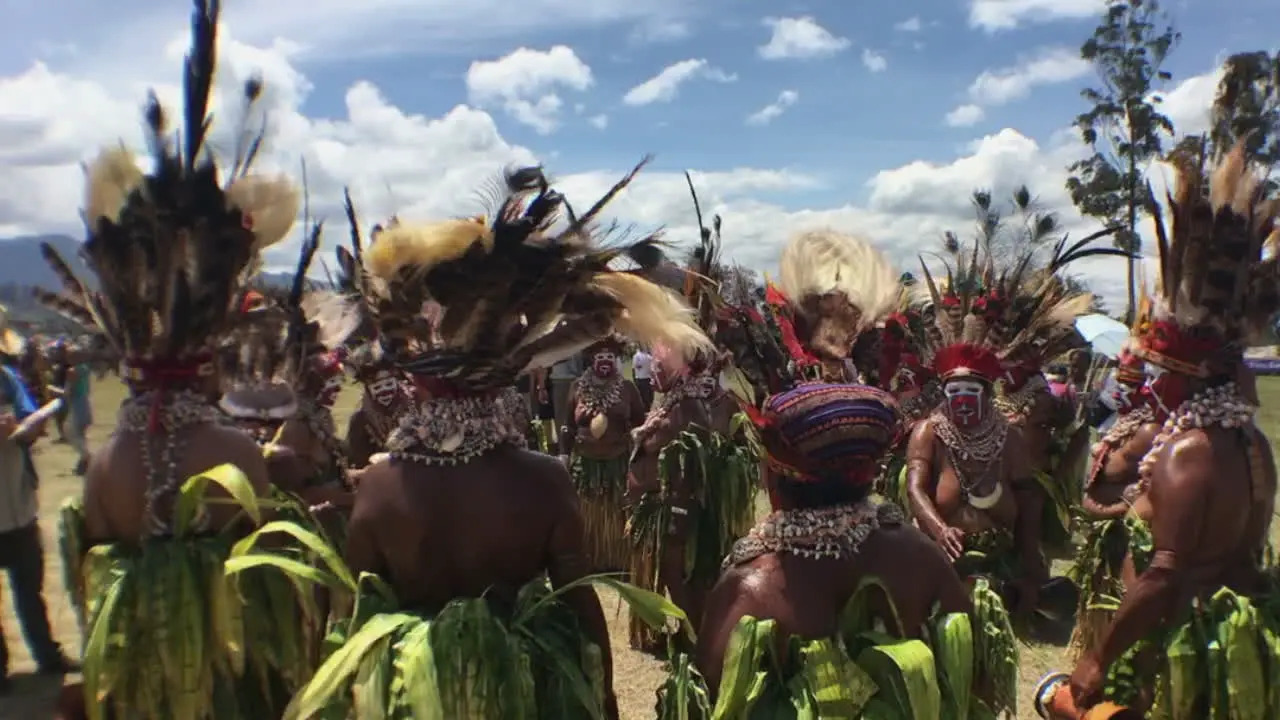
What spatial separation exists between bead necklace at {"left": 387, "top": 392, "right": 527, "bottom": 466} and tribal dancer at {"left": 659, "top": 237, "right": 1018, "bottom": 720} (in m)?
0.78

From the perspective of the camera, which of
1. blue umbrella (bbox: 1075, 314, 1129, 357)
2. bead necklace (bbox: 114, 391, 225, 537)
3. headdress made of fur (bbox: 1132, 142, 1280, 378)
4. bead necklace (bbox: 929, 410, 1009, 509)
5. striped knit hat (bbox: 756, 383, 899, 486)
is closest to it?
striped knit hat (bbox: 756, 383, 899, 486)

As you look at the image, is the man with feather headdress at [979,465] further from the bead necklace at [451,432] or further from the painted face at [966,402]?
the bead necklace at [451,432]

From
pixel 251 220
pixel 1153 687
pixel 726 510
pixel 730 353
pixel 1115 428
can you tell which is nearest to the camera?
pixel 730 353

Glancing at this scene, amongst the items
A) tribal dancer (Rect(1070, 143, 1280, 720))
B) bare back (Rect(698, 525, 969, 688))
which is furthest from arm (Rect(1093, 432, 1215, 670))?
bare back (Rect(698, 525, 969, 688))

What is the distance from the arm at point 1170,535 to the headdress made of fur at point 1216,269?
1.05ft

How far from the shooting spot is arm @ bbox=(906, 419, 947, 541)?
4.95m

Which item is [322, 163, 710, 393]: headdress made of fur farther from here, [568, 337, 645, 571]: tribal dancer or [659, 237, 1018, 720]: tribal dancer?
[568, 337, 645, 571]: tribal dancer

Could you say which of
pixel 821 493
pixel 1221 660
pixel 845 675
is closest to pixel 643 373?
pixel 1221 660

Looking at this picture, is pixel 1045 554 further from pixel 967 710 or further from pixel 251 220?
pixel 251 220

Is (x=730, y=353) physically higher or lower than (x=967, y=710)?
higher

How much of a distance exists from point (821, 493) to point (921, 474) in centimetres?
290

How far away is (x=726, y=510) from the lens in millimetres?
5820

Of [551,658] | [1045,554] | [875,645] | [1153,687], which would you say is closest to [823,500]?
[875,645]

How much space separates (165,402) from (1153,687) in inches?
144
